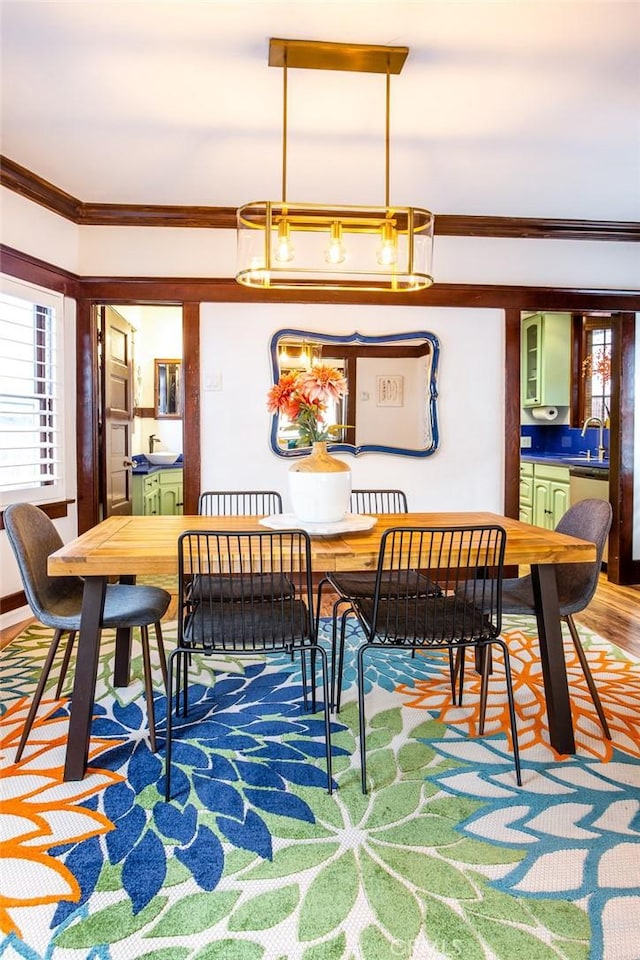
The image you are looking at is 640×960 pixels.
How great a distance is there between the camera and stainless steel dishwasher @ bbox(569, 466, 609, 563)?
16.2 ft

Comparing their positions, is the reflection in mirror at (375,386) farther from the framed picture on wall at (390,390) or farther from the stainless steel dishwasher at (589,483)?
the stainless steel dishwasher at (589,483)

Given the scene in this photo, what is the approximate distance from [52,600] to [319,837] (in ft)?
4.36

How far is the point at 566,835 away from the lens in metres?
1.74

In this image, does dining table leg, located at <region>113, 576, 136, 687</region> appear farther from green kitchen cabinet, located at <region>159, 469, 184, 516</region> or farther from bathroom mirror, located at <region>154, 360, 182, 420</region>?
bathroom mirror, located at <region>154, 360, 182, 420</region>

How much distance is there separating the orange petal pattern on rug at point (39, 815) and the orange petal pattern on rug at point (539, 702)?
1.33 meters

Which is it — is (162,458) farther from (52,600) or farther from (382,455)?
(52,600)

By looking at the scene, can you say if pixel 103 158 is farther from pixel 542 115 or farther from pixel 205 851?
pixel 205 851

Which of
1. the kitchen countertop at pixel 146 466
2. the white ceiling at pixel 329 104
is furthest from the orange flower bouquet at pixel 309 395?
the kitchen countertop at pixel 146 466

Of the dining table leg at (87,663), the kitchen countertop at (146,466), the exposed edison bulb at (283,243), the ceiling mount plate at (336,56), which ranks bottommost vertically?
the dining table leg at (87,663)

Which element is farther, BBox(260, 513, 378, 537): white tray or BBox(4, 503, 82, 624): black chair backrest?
BBox(260, 513, 378, 537): white tray

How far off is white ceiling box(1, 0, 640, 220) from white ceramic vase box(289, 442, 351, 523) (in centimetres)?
162

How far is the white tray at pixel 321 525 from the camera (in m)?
2.35

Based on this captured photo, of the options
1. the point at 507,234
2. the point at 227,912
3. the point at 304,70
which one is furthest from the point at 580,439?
the point at 227,912

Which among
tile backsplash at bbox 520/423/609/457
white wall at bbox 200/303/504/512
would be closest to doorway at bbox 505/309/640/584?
white wall at bbox 200/303/504/512
